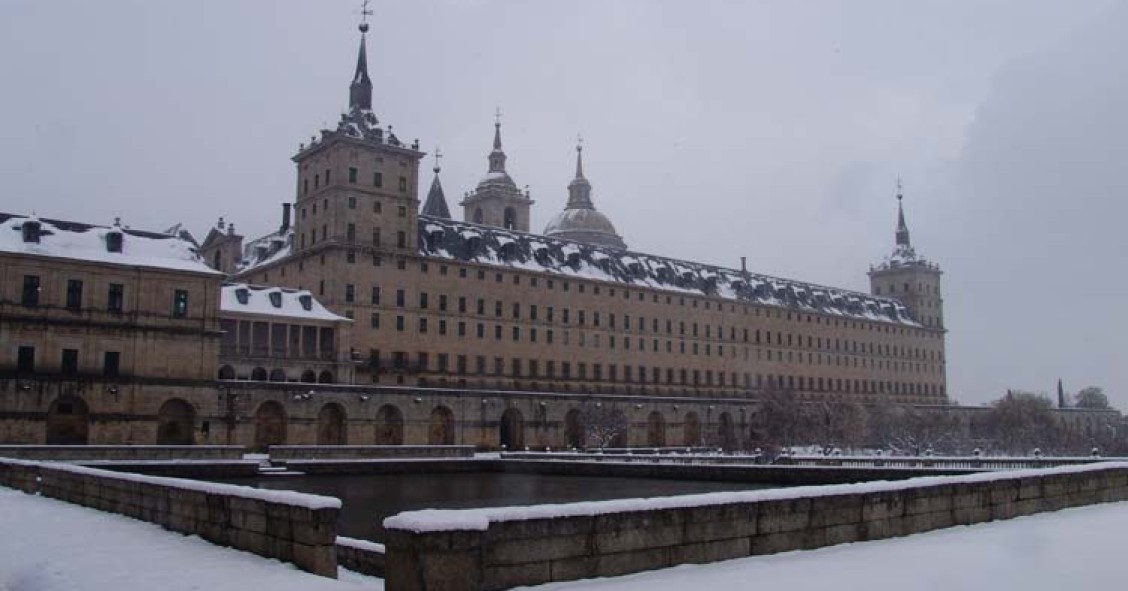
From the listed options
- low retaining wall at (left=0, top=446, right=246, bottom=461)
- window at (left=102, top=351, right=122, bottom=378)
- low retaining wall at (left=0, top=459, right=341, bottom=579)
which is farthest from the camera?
window at (left=102, top=351, right=122, bottom=378)

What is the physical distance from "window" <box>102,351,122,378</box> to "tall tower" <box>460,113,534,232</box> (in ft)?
214

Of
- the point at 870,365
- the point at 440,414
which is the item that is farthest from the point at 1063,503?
the point at 870,365

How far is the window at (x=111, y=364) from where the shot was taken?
51938 mm

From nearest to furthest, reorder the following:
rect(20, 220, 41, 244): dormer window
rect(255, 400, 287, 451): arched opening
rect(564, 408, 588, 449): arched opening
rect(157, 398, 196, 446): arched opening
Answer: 1. rect(20, 220, 41, 244): dormer window
2. rect(157, 398, 196, 446): arched opening
3. rect(255, 400, 287, 451): arched opening
4. rect(564, 408, 588, 449): arched opening

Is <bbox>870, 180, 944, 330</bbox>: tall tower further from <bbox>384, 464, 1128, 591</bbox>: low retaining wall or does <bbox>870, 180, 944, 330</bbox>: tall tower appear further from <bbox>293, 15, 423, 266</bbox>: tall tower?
<bbox>384, 464, 1128, 591</bbox>: low retaining wall

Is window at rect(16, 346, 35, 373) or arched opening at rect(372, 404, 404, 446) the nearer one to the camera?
window at rect(16, 346, 35, 373)

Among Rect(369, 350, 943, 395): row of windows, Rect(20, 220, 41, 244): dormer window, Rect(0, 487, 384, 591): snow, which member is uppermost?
Rect(20, 220, 41, 244): dormer window

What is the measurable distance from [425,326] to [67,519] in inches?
2299

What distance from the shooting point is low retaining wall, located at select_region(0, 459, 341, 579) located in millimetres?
13336

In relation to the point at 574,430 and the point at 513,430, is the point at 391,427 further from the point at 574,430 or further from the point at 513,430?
the point at 574,430

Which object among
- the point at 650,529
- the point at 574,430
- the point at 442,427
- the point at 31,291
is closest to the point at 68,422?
the point at 31,291

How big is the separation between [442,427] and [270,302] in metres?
14.1

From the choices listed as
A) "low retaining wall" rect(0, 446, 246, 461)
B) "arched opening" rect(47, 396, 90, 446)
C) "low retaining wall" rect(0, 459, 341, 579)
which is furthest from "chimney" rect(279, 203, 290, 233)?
"low retaining wall" rect(0, 459, 341, 579)

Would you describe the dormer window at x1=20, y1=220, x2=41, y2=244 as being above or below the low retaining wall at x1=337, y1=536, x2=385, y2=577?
above
